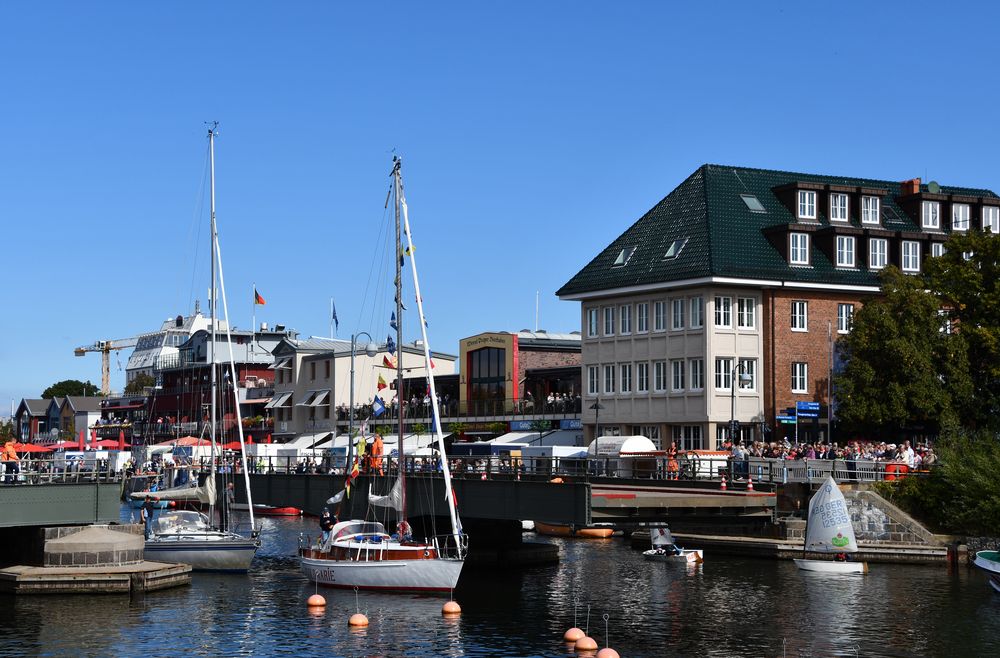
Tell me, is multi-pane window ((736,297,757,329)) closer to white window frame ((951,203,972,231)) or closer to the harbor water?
white window frame ((951,203,972,231))

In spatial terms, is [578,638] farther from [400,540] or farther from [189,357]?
[189,357]

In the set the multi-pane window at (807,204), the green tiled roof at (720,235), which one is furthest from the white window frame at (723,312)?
the multi-pane window at (807,204)

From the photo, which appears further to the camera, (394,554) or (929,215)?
(929,215)

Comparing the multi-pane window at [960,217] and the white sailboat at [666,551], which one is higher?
the multi-pane window at [960,217]

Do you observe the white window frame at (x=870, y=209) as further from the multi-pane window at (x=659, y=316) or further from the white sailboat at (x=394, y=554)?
the white sailboat at (x=394, y=554)

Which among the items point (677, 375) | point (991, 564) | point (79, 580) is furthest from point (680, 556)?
point (79, 580)

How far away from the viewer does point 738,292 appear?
86750 mm

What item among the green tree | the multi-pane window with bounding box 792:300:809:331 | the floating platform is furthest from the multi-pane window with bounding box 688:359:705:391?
the floating platform

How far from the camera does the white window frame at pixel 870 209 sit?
91.4m

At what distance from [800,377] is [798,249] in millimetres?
7871

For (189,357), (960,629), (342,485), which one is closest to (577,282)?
(342,485)

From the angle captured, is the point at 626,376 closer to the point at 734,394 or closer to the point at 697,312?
the point at 697,312

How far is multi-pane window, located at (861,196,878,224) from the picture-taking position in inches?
3597

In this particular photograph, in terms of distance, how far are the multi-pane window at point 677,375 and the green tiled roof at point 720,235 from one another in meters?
5.09
